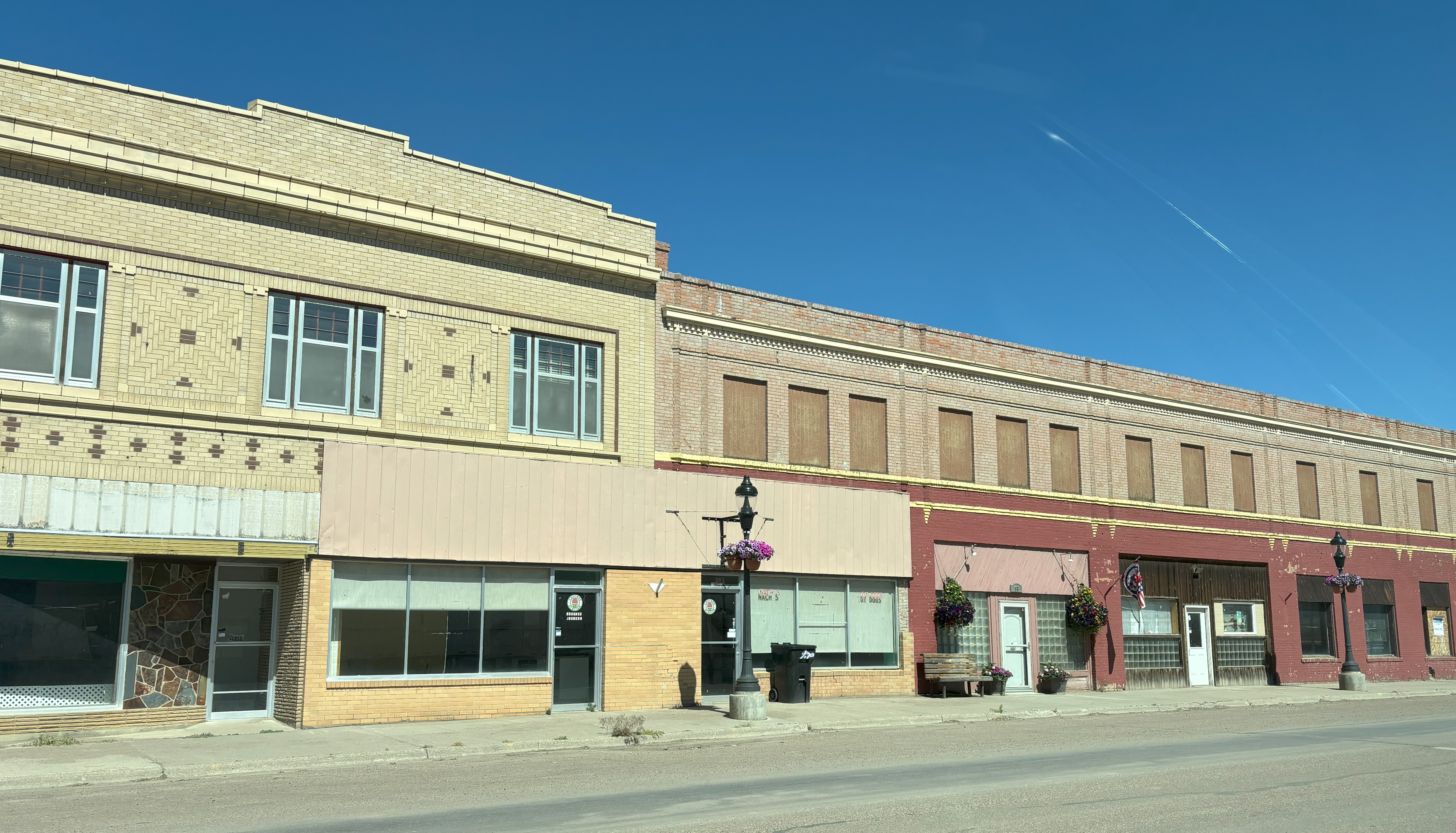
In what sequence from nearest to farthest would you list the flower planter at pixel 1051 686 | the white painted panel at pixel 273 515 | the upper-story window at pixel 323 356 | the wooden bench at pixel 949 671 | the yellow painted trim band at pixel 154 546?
1. the yellow painted trim band at pixel 154 546
2. the white painted panel at pixel 273 515
3. the upper-story window at pixel 323 356
4. the wooden bench at pixel 949 671
5. the flower planter at pixel 1051 686

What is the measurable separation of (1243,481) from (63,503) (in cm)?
3044

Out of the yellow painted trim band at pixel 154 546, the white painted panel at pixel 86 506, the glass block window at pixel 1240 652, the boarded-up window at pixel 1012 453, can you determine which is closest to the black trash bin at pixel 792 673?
the boarded-up window at pixel 1012 453

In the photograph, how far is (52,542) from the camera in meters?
16.2

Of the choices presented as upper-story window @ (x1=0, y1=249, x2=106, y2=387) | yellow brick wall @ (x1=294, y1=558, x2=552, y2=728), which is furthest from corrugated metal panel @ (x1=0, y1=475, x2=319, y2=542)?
upper-story window @ (x1=0, y1=249, x2=106, y2=387)

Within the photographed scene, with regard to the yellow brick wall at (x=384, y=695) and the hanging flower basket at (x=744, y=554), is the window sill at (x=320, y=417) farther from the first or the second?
the hanging flower basket at (x=744, y=554)

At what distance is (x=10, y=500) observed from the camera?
632 inches

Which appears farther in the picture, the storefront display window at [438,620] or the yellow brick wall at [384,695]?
the storefront display window at [438,620]

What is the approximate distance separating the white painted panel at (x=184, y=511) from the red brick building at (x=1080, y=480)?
8.54 m

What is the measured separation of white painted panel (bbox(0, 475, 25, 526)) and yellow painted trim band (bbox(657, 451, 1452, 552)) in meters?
10.7

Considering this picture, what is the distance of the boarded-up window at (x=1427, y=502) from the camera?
40.4 m

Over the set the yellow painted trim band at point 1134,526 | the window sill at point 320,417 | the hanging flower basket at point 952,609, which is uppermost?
the window sill at point 320,417

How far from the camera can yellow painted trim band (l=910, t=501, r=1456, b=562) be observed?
89.2 ft

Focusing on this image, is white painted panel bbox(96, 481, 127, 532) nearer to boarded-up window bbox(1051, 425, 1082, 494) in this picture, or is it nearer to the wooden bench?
the wooden bench

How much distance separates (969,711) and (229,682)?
13273 millimetres
